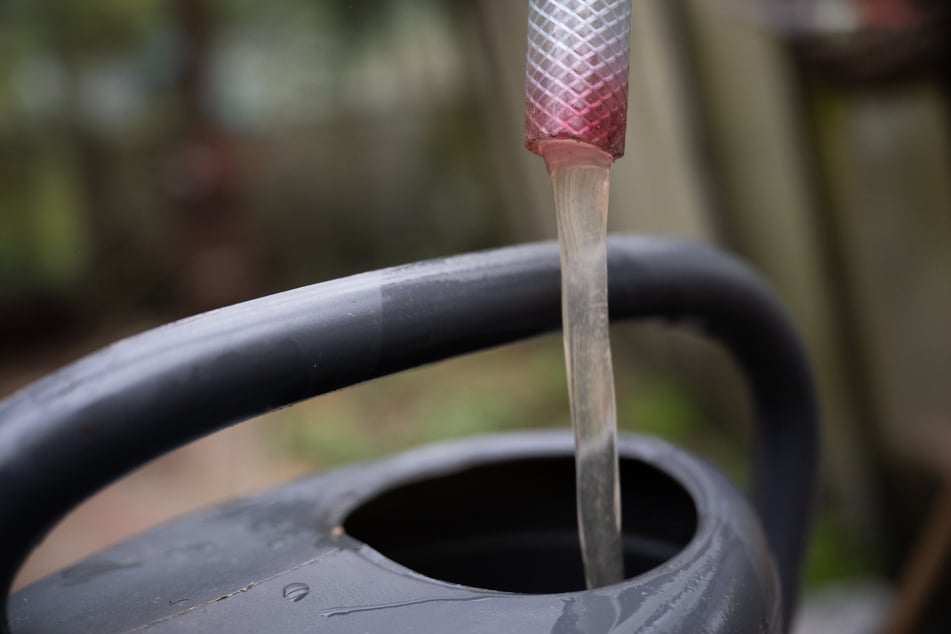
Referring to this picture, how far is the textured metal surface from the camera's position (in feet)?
1.33

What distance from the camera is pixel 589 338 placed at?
457 mm

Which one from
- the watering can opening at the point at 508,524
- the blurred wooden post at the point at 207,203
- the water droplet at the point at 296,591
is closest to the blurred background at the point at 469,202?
the blurred wooden post at the point at 207,203

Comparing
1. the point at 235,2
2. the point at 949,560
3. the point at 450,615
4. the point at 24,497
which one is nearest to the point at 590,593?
the point at 450,615

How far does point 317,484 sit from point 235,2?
17.0 ft

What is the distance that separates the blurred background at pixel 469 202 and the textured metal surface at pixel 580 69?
0.20m

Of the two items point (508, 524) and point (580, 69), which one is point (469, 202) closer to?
point (508, 524)

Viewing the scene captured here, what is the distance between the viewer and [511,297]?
0.47m

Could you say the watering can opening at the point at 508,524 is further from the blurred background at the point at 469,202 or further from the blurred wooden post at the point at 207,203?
the blurred wooden post at the point at 207,203

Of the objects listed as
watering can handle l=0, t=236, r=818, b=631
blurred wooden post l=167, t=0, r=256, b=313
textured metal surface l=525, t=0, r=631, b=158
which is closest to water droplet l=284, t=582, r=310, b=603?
watering can handle l=0, t=236, r=818, b=631

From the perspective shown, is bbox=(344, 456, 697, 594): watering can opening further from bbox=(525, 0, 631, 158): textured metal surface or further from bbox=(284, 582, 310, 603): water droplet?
bbox=(525, 0, 631, 158): textured metal surface

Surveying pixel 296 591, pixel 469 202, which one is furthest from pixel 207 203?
pixel 296 591

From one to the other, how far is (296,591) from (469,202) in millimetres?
4796

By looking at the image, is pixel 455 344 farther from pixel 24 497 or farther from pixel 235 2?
pixel 235 2

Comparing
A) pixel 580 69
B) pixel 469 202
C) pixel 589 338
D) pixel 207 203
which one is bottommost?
pixel 589 338
